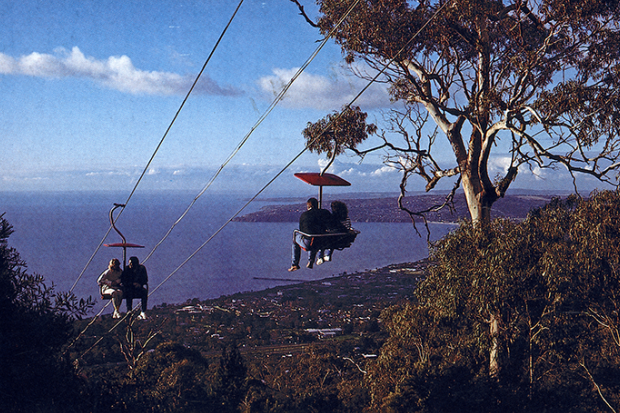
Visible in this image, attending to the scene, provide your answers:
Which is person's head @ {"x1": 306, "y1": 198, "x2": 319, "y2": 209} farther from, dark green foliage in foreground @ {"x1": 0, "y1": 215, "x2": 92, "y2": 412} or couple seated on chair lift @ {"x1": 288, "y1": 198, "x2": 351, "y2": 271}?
dark green foliage in foreground @ {"x1": 0, "y1": 215, "x2": 92, "y2": 412}

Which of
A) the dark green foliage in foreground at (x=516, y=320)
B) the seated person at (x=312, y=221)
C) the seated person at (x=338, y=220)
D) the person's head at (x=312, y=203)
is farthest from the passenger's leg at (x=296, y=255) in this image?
the dark green foliage in foreground at (x=516, y=320)

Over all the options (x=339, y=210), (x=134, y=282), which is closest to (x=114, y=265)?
(x=134, y=282)

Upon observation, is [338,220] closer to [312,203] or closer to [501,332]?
[312,203]

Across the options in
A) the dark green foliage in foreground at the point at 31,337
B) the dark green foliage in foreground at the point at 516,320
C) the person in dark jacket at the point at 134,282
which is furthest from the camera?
the dark green foliage in foreground at the point at 516,320

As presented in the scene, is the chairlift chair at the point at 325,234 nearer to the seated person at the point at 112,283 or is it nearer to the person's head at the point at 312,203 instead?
the person's head at the point at 312,203

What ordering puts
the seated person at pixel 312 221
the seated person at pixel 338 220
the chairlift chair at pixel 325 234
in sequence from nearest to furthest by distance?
the chairlift chair at pixel 325 234 → the seated person at pixel 312 221 → the seated person at pixel 338 220

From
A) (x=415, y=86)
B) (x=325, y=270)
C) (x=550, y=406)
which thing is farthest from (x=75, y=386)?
(x=325, y=270)
